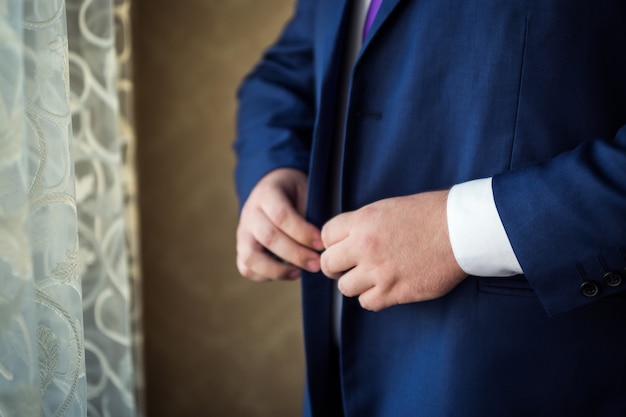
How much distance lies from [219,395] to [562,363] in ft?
5.46

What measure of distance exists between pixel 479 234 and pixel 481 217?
0.08ft

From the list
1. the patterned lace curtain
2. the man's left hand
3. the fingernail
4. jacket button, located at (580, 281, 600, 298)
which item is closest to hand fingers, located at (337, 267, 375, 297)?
the man's left hand

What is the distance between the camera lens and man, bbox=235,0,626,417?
737 millimetres

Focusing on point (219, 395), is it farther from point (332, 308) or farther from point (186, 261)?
point (332, 308)

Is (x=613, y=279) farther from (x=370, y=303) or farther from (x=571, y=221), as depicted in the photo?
(x=370, y=303)

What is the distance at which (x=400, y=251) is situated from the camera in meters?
0.79

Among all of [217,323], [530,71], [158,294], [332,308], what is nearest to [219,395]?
[217,323]

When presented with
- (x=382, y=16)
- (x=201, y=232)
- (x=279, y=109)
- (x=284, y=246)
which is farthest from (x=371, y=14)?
(x=201, y=232)

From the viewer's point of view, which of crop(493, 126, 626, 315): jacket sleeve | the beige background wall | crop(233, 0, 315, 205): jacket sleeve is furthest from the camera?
Answer: the beige background wall

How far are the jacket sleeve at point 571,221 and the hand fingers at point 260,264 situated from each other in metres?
0.43

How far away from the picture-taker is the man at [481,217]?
2.42 feet

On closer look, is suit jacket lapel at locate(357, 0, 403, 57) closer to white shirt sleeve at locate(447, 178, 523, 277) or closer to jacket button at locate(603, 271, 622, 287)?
white shirt sleeve at locate(447, 178, 523, 277)

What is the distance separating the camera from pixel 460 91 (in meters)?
0.85

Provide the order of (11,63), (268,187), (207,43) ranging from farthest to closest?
(207,43) < (268,187) < (11,63)
